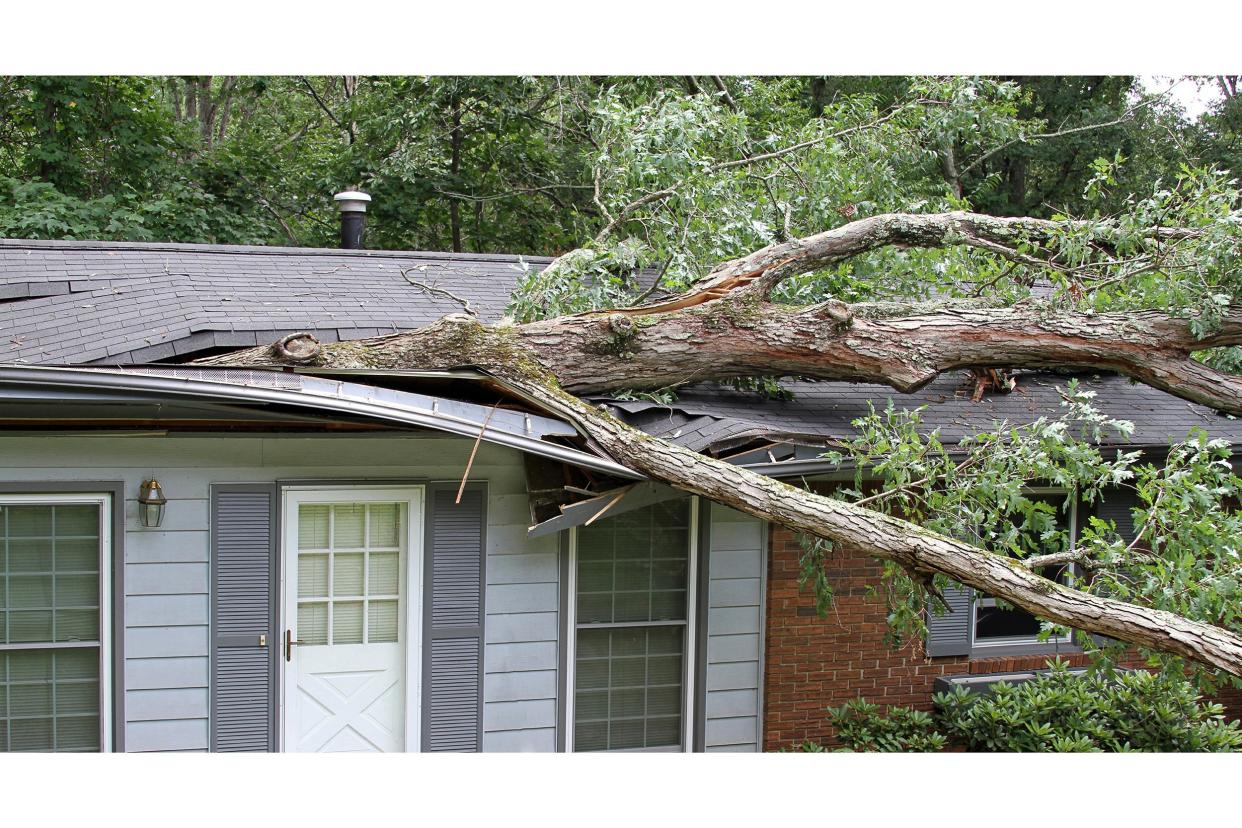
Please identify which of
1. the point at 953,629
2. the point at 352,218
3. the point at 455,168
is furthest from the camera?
the point at 455,168

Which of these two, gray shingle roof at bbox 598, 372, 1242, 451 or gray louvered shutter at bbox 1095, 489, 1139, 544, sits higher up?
gray shingle roof at bbox 598, 372, 1242, 451

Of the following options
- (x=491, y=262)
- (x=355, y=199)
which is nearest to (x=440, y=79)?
(x=355, y=199)

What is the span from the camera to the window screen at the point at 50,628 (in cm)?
554

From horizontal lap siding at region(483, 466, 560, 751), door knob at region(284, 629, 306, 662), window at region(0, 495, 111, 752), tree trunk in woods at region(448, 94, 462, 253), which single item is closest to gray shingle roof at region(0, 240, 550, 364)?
window at region(0, 495, 111, 752)

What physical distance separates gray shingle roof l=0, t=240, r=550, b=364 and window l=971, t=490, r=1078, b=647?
3801mm

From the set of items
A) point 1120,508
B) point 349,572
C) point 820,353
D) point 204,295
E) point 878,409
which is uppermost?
point 204,295

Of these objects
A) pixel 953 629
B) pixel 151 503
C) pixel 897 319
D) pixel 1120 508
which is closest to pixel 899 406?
pixel 897 319

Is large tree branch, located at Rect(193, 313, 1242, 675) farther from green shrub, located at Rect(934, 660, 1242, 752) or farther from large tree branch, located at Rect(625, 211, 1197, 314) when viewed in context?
green shrub, located at Rect(934, 660, 1242, 752)

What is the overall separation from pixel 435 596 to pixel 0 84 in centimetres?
1224

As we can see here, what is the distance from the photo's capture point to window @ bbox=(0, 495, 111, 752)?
5.54 m

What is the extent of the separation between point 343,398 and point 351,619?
5.89ft

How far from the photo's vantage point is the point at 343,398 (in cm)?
479

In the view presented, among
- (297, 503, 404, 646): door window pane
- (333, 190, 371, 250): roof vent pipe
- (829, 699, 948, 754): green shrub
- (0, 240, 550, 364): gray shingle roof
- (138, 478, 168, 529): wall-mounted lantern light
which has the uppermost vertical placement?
(333, 190, 371, 250): roof vent pipe

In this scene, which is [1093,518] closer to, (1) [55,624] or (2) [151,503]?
(2) [151,503]
